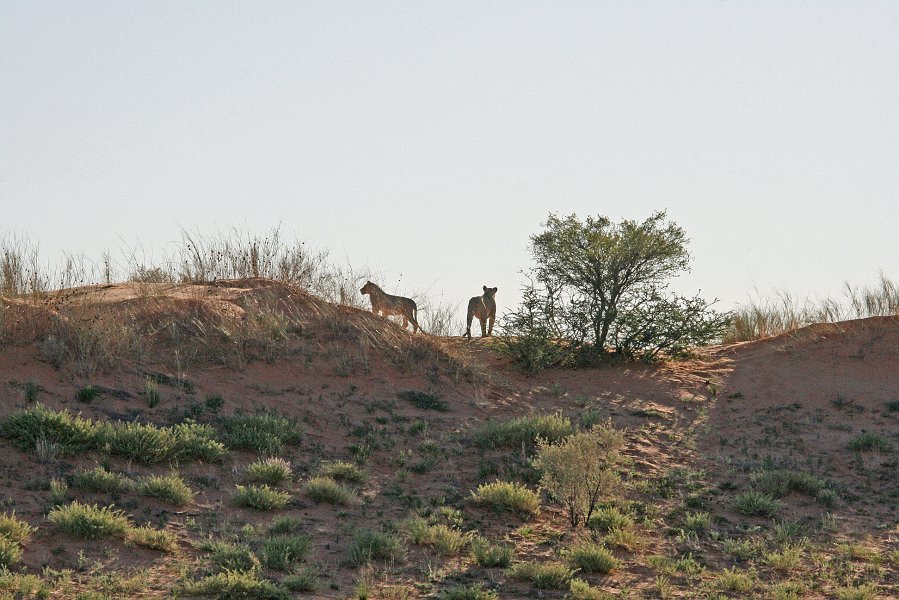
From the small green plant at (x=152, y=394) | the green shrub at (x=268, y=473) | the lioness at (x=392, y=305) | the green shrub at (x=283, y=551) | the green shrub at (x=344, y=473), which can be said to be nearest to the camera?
the green shrub at (x=283, y=551)

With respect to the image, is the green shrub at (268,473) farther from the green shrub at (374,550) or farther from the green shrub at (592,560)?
the green shrub at (592,560)

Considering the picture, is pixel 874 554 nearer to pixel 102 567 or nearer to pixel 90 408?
pixel 102 567

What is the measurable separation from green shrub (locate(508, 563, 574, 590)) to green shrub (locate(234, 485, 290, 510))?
9.05 ft

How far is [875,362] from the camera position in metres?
18.0

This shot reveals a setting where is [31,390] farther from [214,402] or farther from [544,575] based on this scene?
[544,575]

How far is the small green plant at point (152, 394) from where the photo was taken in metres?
13.1

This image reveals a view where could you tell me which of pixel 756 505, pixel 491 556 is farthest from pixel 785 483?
pixel 491 556

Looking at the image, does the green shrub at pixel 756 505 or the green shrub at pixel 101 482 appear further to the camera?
the green shrub at pixel 756 505

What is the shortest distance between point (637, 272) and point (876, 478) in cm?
646

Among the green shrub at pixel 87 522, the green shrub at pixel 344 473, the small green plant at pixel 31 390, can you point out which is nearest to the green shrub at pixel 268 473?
the green shrub at pixel 344 473

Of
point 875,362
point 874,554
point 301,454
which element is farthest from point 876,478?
point 301,454

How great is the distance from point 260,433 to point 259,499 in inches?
82.4

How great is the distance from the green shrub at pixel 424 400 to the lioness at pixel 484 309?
479 centimetres

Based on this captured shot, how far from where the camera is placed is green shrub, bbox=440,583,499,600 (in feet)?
28.0
